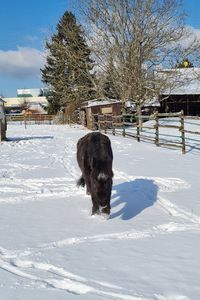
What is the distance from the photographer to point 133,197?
8.16 meters

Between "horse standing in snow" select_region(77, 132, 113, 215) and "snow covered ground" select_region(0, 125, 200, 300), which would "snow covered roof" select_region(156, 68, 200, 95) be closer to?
"snow covered ground" select_region(0, 125, 200, 300)

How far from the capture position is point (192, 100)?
40938 millimetres

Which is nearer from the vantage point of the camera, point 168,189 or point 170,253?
point 170,253

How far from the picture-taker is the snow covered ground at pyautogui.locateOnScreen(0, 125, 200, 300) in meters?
3.96

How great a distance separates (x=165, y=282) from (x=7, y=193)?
17.1 ft

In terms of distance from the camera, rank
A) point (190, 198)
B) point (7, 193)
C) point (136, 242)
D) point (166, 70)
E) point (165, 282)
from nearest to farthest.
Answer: point (165, 282)
point (136, 242)
point (190, 198)
point (7, 193)
point (166, 70)

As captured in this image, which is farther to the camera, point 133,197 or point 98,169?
point 133,197

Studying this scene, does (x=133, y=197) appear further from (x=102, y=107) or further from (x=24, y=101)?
(x=24, y=101)

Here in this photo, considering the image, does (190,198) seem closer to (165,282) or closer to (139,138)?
(165,282)

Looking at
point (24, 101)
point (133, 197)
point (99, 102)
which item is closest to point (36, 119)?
point (99, 102)

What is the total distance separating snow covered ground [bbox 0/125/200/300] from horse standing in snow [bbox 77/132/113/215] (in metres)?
0.28

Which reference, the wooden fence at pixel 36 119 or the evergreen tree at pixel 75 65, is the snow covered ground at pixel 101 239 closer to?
the evergreen tree at pixel 75 65

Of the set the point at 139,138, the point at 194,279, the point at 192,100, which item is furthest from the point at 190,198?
the point at 192,100

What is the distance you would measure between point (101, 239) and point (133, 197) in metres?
2.70
